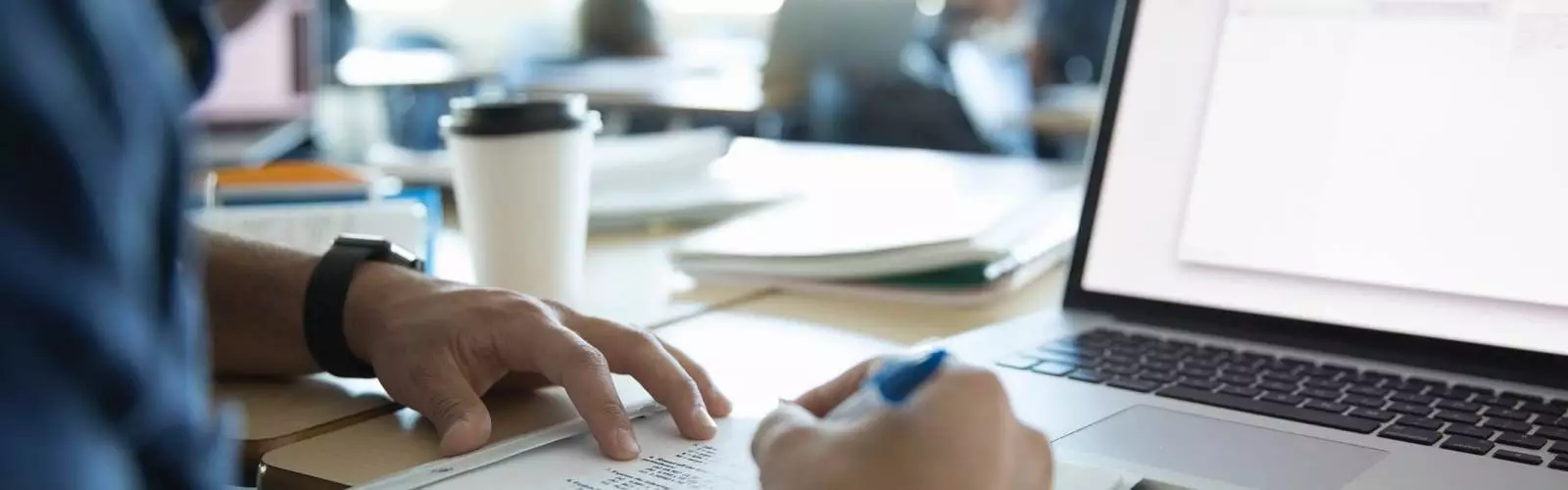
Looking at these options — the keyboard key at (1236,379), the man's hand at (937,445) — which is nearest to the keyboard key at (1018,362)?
the keyboard key at (1236,379)

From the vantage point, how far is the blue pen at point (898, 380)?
1.35ft

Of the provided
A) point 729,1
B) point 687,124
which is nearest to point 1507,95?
point 687,124

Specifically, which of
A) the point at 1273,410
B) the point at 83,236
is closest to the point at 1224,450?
the point at 1273,410

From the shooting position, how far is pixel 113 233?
284 millimetres

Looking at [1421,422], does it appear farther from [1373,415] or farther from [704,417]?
[704,417]

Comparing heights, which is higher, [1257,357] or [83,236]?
[83,236]

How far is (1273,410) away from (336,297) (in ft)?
1.66

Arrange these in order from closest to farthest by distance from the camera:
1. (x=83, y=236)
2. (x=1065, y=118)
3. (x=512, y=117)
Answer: (x=83, y=236) < (x=512, y=117) < (x=1065, y=118)

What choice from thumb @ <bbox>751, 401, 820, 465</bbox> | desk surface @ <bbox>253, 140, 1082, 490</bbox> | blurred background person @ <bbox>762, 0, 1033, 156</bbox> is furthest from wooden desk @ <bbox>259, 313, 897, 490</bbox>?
blurred background person @ <bbox>762, 0, 1033, 156</bbox>

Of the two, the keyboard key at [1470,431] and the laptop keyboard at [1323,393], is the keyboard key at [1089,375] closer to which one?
the laptop keyboard at [1323,393]

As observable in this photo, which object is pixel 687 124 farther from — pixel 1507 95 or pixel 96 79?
pixel 96 79

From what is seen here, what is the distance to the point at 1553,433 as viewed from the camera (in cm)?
64

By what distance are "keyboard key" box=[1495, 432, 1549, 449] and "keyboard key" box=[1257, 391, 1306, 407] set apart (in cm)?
9

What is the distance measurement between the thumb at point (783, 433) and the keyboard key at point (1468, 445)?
0.32 meters
